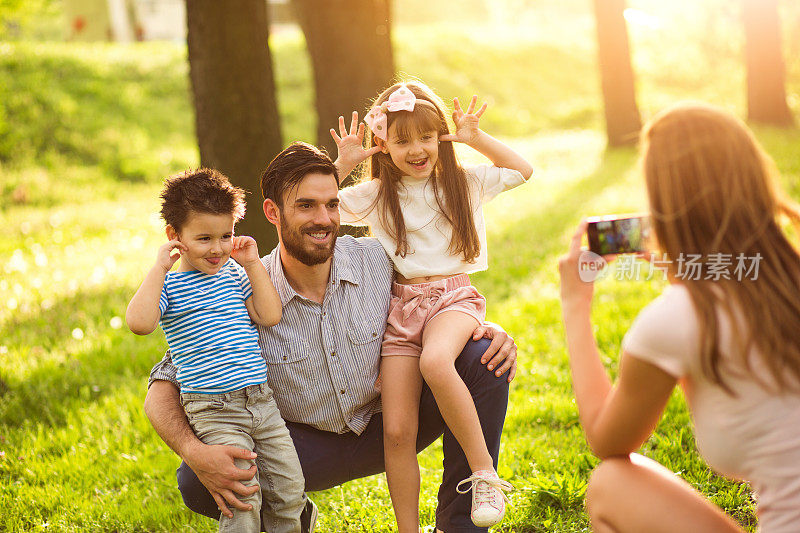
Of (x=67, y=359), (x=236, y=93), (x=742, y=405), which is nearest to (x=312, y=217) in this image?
(x=742, y=405)

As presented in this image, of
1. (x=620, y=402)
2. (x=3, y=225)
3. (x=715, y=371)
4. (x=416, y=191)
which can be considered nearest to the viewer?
(x=715, y=371)

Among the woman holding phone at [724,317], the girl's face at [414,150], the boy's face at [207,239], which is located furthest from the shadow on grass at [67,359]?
the woman holding phone at [724,317]

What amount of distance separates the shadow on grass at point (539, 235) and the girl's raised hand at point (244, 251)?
427 cm

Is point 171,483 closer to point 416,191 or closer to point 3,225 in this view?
point 416,191

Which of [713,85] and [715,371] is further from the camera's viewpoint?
[713,85]

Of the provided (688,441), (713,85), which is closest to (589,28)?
(713,85)

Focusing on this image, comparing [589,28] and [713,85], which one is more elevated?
[589,28]

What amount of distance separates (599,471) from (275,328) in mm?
1460

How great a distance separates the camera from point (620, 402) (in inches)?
89.1

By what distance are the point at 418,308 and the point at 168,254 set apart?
44.7 inches

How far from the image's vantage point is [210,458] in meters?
2.93

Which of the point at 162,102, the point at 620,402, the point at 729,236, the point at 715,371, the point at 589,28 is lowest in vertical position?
the point at 620,402

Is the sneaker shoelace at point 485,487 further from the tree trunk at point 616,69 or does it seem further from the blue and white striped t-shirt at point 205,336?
the tree trunk at point 616,69

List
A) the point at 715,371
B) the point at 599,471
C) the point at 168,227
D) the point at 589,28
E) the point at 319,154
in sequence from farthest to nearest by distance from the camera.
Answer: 1. the point at 589,28
2. the point at 319,154
3. the point at 168,227
4. the point at 599,471
5. the point at 715,371
